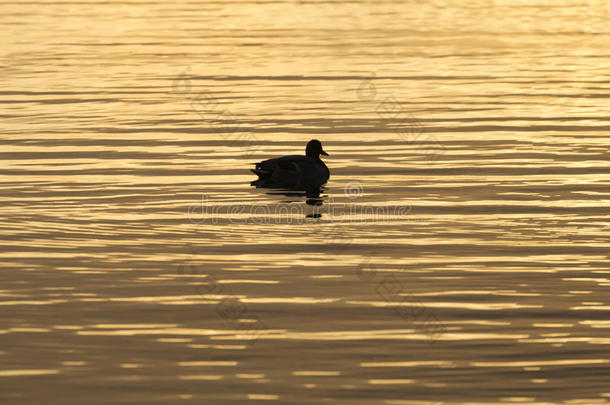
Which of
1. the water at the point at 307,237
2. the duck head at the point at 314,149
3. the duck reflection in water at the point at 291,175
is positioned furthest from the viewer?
the duck head at the point at 314,149

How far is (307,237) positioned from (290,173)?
14.6ft

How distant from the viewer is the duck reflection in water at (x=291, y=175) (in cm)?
2105

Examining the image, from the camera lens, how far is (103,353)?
463 inches

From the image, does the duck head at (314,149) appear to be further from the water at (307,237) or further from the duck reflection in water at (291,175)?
the duck reflection in water at (291,175)

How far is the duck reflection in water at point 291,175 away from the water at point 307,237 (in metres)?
0.32

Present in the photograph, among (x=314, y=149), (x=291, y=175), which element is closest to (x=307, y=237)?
(x=291, y=175)

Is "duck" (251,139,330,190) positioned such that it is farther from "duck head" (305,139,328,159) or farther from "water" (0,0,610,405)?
"duck head" (305,139,328,159)

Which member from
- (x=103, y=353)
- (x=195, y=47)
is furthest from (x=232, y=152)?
(x=195, y=47)

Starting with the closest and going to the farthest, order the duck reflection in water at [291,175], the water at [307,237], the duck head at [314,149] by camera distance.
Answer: the water at [307,237] < the duck reflection in water at [291,175] < the duck head at [314,149]

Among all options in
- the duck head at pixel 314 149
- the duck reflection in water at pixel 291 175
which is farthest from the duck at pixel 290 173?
the duck head at pixel 314 149

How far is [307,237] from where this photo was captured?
1702 centimetres

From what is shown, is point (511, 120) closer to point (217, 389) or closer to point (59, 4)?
point (217, 389)

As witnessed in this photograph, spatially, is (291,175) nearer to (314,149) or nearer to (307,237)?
(314,149)

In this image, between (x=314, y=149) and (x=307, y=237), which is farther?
(x=314, y=149)
